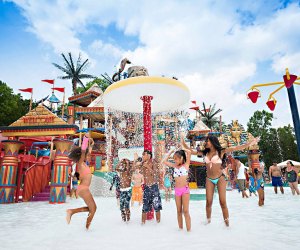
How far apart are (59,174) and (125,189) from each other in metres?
5.82

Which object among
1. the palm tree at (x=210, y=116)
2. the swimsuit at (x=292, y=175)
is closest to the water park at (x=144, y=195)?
the swimsuit at (x=292, y=175)

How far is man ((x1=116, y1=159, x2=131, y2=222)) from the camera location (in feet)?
17.4

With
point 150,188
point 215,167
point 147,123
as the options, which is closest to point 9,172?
point 147,123

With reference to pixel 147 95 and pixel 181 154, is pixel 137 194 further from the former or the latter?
pixel 181 154

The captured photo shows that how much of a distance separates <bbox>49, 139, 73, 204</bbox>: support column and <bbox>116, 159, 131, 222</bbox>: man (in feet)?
18.6

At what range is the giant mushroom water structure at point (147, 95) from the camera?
17.0 ft

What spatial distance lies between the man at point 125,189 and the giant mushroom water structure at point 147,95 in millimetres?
721

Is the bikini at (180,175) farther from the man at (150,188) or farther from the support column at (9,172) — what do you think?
the support column at (9,172)

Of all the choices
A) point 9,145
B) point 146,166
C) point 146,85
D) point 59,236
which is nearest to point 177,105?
A: point 146,85

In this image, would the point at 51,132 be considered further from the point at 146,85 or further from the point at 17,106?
the point at 17,106

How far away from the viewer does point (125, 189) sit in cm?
544

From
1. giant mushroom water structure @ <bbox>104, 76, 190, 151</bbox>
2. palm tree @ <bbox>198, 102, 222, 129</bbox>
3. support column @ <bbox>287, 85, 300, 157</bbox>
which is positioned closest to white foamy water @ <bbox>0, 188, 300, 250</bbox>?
support column @ <bbox>287, 85, 300, 157</bbox>

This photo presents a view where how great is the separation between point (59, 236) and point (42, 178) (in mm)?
9565

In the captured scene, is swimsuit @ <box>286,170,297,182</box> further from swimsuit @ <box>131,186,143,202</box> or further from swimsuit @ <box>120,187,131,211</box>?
swimsuit @ <box>120,187,131,211</box>
